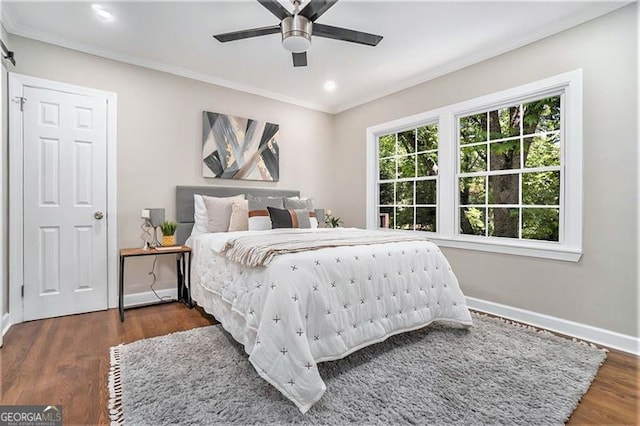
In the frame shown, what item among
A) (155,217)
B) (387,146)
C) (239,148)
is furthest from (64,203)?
(387,146)

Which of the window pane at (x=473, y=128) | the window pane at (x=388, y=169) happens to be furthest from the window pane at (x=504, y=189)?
the window pane at (x=388, y=169)

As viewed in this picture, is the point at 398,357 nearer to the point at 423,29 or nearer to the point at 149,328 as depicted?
the point at 149,328

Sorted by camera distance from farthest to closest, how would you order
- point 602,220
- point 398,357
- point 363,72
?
point 363,72 < point 602,220 < point 398,357

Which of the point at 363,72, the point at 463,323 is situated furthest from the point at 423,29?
the point at 463,323

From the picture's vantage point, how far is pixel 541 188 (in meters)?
2.88

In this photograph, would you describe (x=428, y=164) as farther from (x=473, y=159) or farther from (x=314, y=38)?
(x=314, y=38)

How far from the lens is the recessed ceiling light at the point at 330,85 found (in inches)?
156

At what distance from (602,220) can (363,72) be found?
2.68 meters

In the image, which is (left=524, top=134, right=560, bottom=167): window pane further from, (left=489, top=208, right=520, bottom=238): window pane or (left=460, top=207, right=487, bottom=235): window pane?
(left=460, top=207, right=487, bottom=235): window pane

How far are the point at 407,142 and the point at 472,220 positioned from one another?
133cm

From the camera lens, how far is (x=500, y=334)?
253cm

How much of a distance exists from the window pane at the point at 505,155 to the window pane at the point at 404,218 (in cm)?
113

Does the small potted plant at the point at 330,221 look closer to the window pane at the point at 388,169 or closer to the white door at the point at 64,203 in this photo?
the window pane at the point at 388,169

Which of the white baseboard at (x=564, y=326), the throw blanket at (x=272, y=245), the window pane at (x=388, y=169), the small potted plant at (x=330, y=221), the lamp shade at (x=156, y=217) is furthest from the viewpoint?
the small potted plant at (x=330, y=221)
